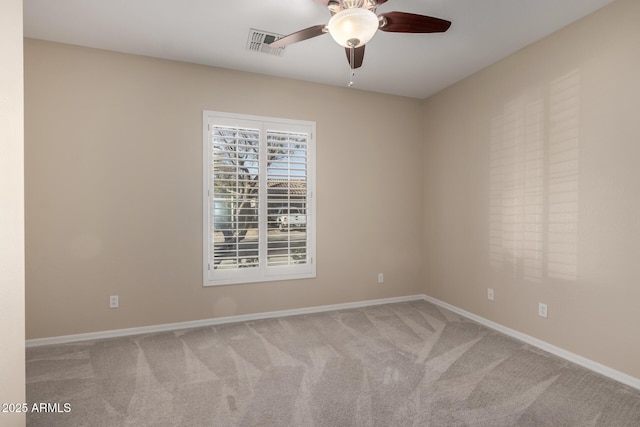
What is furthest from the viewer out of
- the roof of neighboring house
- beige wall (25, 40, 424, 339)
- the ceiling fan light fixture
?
the roof of neighboring house

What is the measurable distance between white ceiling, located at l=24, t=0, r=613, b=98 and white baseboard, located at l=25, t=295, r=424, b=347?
2812 mm

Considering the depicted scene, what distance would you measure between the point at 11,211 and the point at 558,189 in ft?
12.6

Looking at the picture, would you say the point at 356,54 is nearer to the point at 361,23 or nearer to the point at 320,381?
the point at 361,23

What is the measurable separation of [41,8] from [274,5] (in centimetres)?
185

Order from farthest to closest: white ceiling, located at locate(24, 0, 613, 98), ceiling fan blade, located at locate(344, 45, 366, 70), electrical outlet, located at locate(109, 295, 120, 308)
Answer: electrical outlet, located at locate(109, 295, 120, 308) → white ceiling, located at locate(24, 0, 613, 98) → ceiling fan blade, located at locate(344, 45, 366, 70)

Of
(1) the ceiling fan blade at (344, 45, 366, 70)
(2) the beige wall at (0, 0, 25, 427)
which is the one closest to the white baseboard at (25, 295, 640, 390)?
(2) the beige wall at (0, 0, 25, 427)

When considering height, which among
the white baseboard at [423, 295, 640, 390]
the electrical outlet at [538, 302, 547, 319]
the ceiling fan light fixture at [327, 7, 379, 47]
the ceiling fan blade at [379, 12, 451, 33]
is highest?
the ceiling fan blade at [379, 12, 451, 33]

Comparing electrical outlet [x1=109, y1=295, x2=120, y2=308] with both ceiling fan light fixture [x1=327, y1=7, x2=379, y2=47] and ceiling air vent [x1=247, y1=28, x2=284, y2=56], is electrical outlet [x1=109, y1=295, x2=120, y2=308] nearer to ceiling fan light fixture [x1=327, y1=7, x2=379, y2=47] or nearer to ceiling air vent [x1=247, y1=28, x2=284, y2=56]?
ceiling air vent [x1=247, y1=28, x2=284, y2=56]

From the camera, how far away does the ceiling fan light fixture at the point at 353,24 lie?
179cm

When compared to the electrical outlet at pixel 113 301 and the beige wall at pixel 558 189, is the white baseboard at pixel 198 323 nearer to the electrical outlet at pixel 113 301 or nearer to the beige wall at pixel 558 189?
the electrical outlet at pixel 113 301

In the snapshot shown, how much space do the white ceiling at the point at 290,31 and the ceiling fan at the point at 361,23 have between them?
18.8 inches

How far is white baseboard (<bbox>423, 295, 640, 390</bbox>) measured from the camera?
2.38 metres

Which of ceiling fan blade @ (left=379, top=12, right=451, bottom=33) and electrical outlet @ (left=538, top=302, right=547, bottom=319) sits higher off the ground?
ceiling fan blade @ (left=379, top=12, right=451, bottom=33)

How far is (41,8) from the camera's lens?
8.29ft
